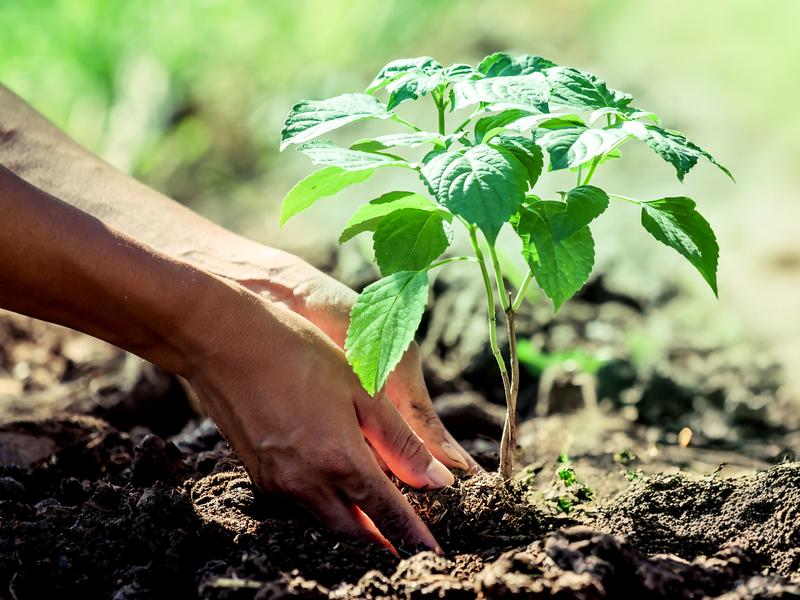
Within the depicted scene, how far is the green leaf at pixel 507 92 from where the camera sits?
4.62ft

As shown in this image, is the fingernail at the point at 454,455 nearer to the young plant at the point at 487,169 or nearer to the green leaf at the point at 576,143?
the young plant at the point at 487,169

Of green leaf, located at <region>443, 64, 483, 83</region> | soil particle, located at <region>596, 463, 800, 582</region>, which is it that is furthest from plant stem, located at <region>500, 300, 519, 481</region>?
green leaf, located at <region>443, 64, 483, 83</region>

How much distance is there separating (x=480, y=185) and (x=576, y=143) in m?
0.18

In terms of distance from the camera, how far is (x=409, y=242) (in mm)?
1651

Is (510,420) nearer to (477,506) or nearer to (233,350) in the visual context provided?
(477,506)

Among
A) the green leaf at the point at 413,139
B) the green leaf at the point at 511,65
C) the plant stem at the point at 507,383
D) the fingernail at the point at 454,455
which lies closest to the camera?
the green leaf at the point at 413,139

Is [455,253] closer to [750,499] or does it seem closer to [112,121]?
[750,499]

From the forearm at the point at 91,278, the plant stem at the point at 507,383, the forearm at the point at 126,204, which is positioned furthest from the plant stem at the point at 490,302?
the forearm at the point at 126,204

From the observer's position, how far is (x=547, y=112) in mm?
1406

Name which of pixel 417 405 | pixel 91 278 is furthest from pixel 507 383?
pixel 91 278

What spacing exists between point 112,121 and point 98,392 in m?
3.55

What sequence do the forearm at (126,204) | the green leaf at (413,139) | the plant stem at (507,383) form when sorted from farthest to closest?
1. the forearm at (126,204)
2. the plant stem at (507,383)
3. the green leaf at (413,139)

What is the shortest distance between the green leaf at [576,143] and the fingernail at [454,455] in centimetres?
77

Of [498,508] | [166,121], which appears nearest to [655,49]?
[166,121]
